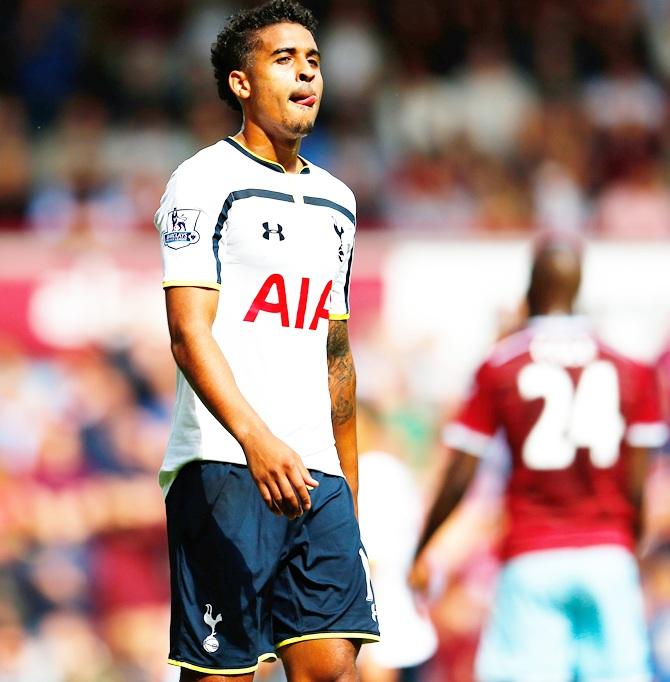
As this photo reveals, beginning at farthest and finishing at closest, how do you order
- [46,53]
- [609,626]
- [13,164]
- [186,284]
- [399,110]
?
[46,53] < [399,110] < [13,164] < [609,626] < [186,284]

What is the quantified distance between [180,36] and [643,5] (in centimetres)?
420

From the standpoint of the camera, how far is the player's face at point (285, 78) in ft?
15.0

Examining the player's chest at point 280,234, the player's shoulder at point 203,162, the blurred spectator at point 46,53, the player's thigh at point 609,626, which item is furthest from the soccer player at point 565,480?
the blurred spectator at point 46,53

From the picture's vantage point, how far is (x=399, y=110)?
13516 millimetres

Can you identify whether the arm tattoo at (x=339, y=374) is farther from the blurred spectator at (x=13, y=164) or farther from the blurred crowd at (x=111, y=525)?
the blurred spectator at (x=13, y=164)

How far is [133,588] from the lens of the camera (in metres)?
9.50

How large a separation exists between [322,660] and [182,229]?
1251 millimetres

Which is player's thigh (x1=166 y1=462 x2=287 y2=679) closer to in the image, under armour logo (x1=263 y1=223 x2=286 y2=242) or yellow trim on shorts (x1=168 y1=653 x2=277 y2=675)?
yellow trim on shorts (x1=168 y1=653 x2=277 y2=675)

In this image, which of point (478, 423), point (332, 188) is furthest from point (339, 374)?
point (478, 423)

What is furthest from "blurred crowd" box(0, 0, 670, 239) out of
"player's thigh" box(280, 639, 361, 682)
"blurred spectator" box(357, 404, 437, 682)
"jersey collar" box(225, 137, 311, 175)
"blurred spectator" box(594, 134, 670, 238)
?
"player's thigh" box(280, 639, 361, 682)

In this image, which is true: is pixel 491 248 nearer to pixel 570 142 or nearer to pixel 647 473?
pixel 570 142

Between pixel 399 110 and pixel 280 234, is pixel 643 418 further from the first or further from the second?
pixel 399 110

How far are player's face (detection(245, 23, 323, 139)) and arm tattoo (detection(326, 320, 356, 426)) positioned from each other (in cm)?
61

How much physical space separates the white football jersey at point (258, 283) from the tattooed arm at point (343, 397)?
176mm
